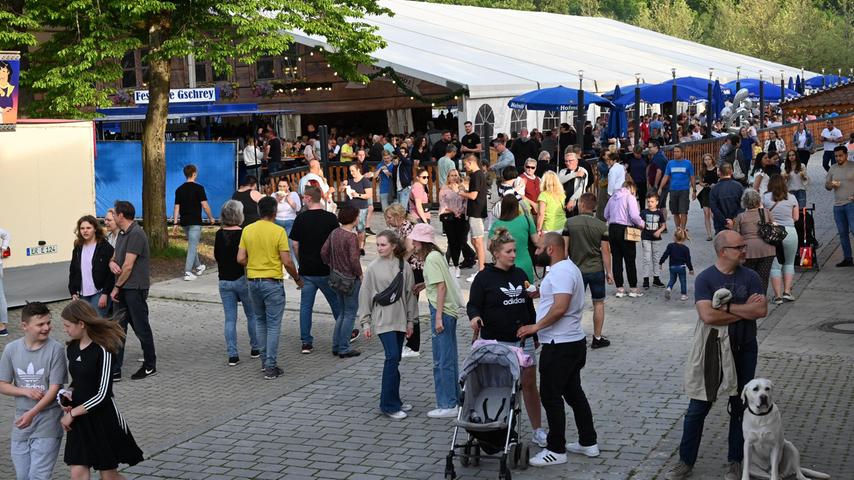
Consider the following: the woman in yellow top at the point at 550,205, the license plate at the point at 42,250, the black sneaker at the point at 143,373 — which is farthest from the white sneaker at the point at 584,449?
the license plate at the point at 42,250

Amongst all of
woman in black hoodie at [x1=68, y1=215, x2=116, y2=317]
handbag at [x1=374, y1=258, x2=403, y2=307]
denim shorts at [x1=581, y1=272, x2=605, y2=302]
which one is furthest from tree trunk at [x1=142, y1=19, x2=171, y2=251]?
handbag at [x1=374, y1=258, x2=403, y2=307]

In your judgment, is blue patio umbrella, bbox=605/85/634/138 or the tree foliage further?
the tree foliage

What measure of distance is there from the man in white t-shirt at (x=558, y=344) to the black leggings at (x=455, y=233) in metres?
8.08

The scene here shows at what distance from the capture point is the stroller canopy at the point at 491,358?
823 cm

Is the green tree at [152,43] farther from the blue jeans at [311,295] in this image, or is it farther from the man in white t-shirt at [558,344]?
the man in white t-shirt at [558,344]

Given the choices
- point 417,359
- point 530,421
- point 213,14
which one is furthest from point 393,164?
point 530,421

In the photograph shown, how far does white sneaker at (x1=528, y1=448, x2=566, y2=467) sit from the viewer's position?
8.26 metres

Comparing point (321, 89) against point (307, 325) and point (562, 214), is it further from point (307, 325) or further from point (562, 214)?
point (307, 325)

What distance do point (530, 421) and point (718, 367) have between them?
192 centimetres

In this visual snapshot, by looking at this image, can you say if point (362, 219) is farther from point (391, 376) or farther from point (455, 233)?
point (391, 376)

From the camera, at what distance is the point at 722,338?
7699 mm

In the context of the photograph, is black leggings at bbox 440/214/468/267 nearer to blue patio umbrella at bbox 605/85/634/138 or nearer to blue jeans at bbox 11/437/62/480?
blue jeans at bbox 11/437/62/480

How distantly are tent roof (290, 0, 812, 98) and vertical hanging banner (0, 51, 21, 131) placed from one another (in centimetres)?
1213

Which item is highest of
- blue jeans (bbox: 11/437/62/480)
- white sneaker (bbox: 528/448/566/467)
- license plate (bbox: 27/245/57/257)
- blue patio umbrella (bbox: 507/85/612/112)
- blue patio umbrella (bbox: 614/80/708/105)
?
blue patio umbrella (bbox: 614/80/708/105)
